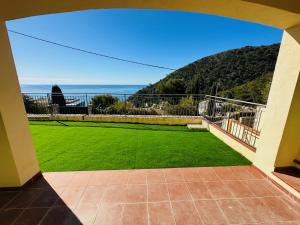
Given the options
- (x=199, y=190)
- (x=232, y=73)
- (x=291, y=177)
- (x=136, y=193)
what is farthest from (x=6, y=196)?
(x=232, y=73)

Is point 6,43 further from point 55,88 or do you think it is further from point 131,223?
point 55,88

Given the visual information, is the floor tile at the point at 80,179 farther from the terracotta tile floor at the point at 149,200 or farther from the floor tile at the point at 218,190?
the floor tile at the point at 218,190

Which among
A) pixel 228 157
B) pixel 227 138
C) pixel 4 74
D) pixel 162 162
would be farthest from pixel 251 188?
pixel 4 74

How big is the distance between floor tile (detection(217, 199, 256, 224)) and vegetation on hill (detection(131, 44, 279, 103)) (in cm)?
1237

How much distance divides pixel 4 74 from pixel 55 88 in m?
11.8

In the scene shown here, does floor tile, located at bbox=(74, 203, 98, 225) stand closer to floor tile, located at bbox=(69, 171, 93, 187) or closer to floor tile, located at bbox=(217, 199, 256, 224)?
floor tile, located at bbox=(69, 171, 93, 187)

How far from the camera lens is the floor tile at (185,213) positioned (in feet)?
5.56

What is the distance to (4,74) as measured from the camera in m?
1.97

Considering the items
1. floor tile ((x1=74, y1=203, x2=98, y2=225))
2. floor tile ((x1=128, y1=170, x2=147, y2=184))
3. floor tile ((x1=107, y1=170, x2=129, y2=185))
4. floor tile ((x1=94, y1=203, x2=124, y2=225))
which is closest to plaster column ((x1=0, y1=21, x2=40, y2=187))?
floor tile ((x1=74, y1=203, x2=98, y2=225))

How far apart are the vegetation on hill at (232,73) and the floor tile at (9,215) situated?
486 inches

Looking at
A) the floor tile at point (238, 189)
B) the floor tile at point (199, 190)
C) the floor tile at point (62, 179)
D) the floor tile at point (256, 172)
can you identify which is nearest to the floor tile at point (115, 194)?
the floor tile at point (62, 179)

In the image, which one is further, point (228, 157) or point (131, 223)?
point (228, 157)

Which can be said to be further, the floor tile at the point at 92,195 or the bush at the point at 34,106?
the bush at the point at 34,106

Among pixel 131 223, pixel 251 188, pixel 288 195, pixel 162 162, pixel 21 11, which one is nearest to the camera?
pixel 131 223
